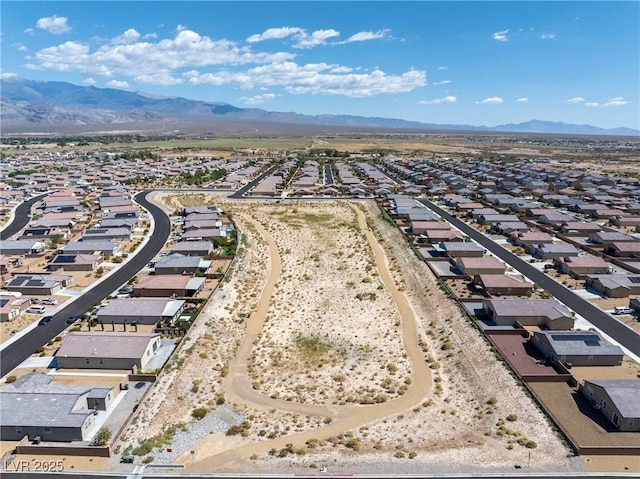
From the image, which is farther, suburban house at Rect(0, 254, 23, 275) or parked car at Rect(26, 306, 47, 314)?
suburban house at Rect(0, 254, 23, 275)

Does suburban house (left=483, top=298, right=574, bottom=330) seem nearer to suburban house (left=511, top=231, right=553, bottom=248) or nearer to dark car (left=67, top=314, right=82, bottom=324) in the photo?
suburban house (left=511, top=231, right=553, bottom=248)

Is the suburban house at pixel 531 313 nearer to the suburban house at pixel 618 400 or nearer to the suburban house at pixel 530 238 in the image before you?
the suburban house at pixel 618 400

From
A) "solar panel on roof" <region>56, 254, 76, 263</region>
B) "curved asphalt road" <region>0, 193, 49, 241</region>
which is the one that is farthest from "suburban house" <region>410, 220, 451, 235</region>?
"curved asphalt road" <region>0, 193, 49, 241</region>

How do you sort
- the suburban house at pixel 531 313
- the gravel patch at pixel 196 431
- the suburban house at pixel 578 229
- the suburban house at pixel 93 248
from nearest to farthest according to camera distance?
the gravel patch at pixel 196 431, the suburban house at pixel 531 313, the suburban house at pixel 93 248, the suburban house at pixel 578 229

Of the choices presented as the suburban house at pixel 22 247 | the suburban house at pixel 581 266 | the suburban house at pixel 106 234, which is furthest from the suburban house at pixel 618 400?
the suburban house at pixel 22 247

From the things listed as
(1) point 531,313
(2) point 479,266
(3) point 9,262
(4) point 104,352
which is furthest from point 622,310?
(3) point 9,262

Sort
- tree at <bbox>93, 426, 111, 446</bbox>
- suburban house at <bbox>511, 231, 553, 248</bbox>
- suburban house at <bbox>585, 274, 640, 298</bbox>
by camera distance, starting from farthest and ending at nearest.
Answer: suburban house at <bbox>511, 231, 553, 248</bbox>
suburban house at <bbox>585, 274, 640, 298</bbox>
tree at <bbox>93, 426, 111, 446</bbox>
